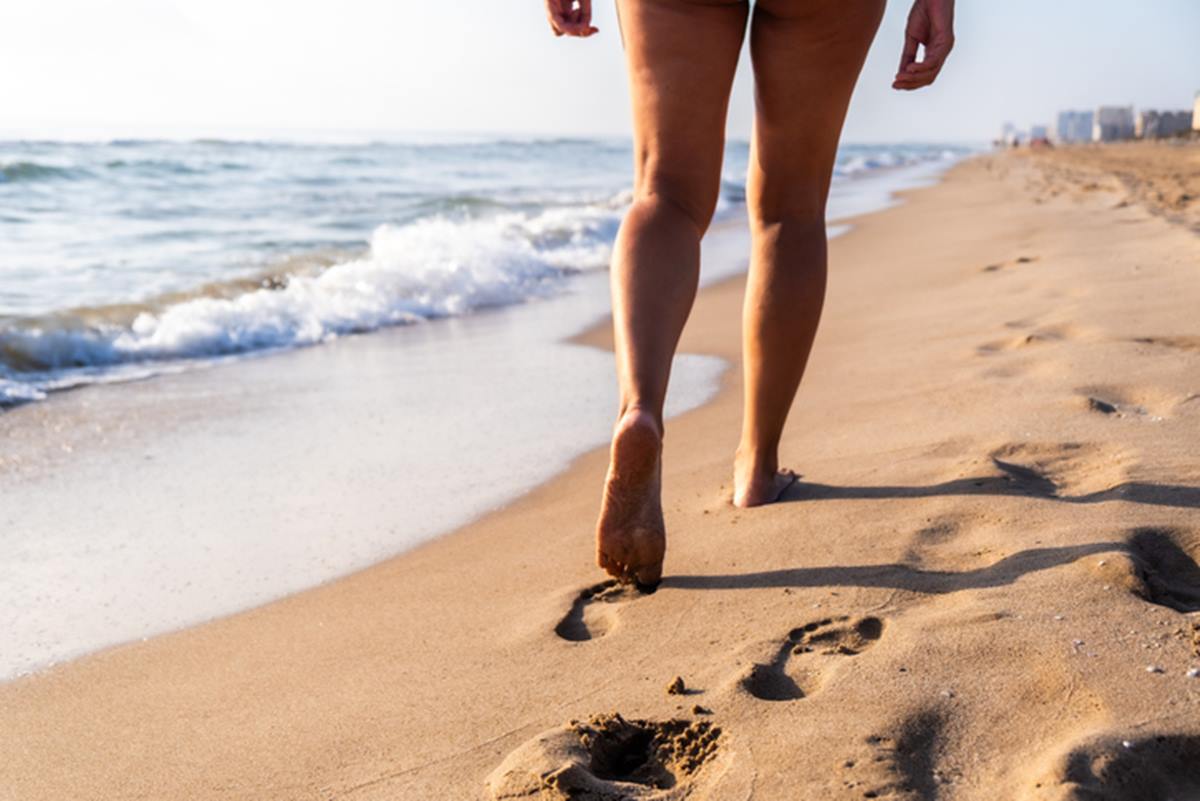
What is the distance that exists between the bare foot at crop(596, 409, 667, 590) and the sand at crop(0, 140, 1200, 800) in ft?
0.24

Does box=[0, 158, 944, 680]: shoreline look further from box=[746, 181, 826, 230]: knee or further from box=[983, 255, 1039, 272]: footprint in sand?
box=[983, 255, 1039, 272]: footprint in sand

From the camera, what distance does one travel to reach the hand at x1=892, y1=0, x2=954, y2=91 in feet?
6.00

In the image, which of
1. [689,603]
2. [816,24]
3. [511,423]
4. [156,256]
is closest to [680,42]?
[816,24]

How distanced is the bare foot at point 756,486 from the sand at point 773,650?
0.16 ft

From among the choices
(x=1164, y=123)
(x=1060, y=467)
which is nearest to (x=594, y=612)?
(x=1060, y=467)

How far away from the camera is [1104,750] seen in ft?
3.78

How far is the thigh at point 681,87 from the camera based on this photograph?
5.77 feet

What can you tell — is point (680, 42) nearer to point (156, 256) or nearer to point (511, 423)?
point (511, 423)

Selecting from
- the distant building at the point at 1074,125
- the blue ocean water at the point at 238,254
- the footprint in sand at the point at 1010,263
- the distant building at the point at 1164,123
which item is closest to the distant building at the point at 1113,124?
the distant building at the point at 1164,123

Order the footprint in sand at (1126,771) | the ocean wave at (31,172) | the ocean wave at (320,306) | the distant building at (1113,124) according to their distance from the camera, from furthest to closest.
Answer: the distant building at (1113,124) → the ocean wave at (31,172) → the ocean wave at (320,306) → the footprint in sand at (1126,771)

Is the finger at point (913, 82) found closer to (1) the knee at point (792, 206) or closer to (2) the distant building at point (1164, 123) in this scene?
(1) the knee at point (792, 206)

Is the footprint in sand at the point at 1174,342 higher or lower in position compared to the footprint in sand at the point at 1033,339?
higher

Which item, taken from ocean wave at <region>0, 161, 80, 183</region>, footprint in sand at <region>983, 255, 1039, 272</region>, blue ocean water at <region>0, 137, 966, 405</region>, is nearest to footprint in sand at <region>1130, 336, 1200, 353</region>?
footprint in sand at <region>983, 255, 1039, 272</region>

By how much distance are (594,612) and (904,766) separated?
0.67 m
